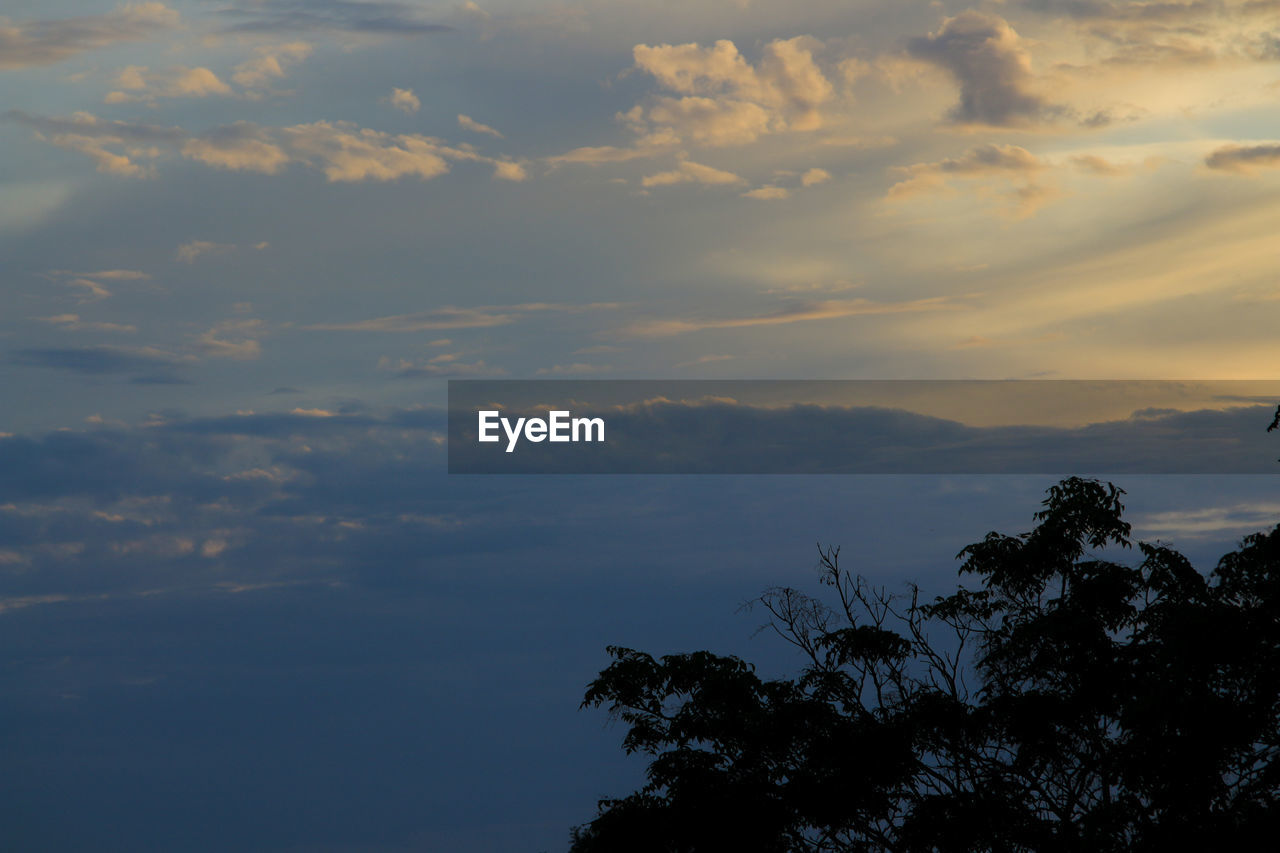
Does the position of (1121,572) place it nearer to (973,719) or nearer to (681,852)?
(973,719)

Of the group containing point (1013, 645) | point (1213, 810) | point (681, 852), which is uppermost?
point (1013, 645)

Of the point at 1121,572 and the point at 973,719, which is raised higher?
the point at 1121,572

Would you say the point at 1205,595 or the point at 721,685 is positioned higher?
the point at 1205,595

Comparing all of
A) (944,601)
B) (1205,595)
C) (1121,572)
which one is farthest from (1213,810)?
(944,601)

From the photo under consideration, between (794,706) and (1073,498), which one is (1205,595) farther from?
(794,706)

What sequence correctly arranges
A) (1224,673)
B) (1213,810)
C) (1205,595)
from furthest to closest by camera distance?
(1205,595) < (1224,673) < (1213,810)

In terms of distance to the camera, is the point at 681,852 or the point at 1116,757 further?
the point at 681,852

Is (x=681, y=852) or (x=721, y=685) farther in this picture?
(x=721, y=685)

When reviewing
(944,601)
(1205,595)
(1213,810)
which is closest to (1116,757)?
(1213,810)

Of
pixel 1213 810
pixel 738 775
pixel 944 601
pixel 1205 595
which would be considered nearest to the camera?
pixel 1213 810
